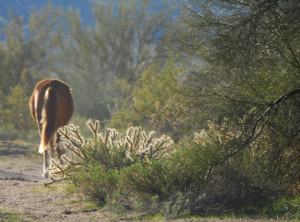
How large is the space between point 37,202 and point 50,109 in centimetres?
299

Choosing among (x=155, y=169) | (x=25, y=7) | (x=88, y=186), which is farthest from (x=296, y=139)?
(x=25, y=7)

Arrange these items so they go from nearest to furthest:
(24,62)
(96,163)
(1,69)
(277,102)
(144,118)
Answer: (277,102)
(96,163)
(144,118)
(1,69)
(24,62)

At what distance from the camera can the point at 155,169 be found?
20.2 ft

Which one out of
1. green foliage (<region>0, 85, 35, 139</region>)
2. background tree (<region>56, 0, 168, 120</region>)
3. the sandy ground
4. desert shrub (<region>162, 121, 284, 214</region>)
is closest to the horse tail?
the sandy ground

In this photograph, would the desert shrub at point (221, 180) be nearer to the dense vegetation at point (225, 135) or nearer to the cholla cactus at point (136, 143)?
the dense vegetation at point (225, 135)

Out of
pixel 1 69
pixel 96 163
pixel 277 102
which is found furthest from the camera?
pixel 1 69

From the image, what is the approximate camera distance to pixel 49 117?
938cm

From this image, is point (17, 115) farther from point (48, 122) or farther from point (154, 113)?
point (48, 122)

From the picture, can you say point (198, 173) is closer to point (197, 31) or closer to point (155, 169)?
point (155, 169)

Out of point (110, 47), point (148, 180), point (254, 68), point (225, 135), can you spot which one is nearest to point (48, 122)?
point (148, 180)

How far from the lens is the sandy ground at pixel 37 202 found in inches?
227

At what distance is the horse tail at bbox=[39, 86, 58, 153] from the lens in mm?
8986

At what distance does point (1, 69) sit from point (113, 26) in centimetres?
617

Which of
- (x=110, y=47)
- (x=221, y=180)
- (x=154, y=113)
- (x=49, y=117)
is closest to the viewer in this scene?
(x=221, y=180)
